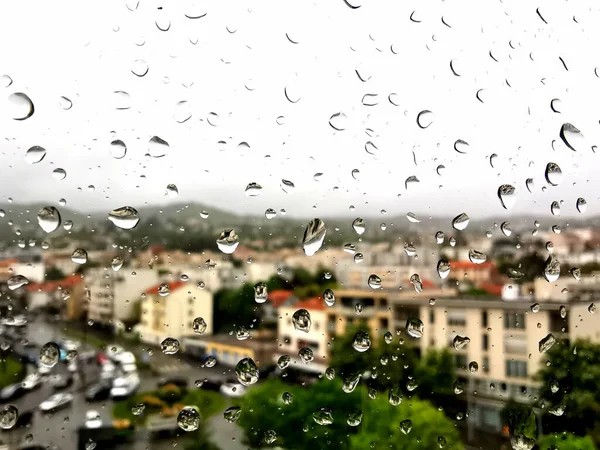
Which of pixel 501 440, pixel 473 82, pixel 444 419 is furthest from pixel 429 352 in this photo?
pixel 473 82

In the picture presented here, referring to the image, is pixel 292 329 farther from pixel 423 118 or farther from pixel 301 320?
pixel 423 118

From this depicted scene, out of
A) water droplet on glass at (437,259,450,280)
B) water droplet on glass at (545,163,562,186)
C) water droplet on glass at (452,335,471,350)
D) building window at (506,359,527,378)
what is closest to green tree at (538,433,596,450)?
building window at (506,359,527,378)

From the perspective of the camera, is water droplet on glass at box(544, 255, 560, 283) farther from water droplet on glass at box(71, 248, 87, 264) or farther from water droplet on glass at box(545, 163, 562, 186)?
water droplet on glass at box(71, 248, 87, 264)

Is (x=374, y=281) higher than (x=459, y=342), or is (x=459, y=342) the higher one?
(x=374, y=281)

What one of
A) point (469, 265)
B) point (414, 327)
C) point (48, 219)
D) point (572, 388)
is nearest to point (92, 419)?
point (48, 219)

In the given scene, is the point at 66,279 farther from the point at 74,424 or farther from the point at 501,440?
the point at 501,440

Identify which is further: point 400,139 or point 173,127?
point 400,139
